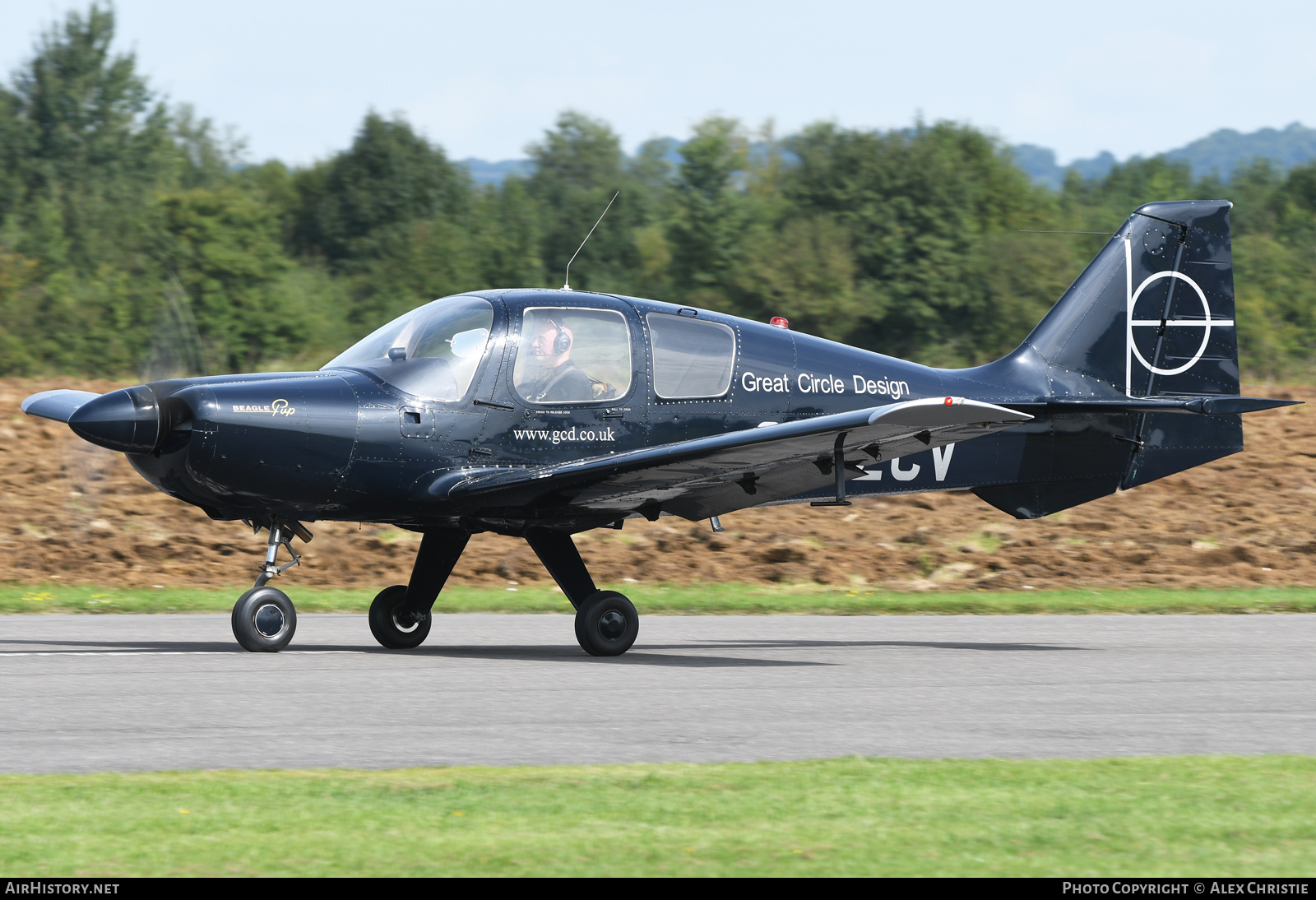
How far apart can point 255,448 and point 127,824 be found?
16.1 feet

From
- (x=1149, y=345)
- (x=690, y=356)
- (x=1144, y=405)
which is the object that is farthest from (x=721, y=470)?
(x=1149, y=345)

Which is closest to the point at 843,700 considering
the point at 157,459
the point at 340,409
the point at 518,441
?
the point at 518,441

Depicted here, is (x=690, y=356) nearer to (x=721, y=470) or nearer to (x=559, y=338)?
(x=559, y=338)

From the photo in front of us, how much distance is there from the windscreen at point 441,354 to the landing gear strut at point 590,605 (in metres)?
1.32

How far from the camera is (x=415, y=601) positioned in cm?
1104

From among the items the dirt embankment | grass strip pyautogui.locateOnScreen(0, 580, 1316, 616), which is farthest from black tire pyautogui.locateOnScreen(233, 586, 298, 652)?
the dirt embankment

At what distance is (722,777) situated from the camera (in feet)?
19.3

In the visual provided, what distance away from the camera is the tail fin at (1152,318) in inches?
508

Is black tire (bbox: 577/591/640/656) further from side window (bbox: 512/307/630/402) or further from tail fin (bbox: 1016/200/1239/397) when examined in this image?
tail fin (bbox: 1016/200/1239/397)

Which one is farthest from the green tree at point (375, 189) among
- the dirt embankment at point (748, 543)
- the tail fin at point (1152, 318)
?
the tail fin at point (1152, 318)

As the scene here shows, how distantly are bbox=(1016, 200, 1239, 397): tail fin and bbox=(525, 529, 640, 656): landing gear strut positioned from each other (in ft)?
15.3

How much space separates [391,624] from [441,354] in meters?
2.19

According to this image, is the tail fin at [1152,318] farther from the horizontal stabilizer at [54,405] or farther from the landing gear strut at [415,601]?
the horizontal stabilizer at [54,405]

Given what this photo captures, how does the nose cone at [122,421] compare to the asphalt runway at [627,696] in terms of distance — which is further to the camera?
the nose cone at [122,421]
